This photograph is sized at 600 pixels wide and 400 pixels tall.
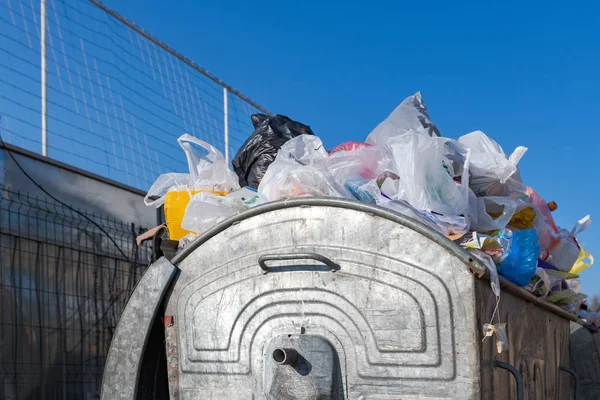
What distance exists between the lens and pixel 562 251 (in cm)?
335

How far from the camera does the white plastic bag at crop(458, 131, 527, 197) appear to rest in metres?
2.90

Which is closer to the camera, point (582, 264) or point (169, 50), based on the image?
point (582, 264)

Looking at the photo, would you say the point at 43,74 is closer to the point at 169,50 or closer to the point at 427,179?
the point at 169,50

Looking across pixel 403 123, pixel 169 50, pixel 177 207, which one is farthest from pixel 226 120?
pixel 403 123

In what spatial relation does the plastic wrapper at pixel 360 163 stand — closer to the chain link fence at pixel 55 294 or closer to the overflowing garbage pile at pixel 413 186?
the overflowing garbage pile at pixel 413 186

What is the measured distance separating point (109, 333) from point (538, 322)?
9.79ft

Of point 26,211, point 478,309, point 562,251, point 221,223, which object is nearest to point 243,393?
point 221,223

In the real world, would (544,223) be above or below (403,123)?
below

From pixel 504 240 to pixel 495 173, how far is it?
0.53 metres

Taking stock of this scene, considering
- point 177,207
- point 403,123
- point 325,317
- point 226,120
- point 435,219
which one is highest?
point 226,120

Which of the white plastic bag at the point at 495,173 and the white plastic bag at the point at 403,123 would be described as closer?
the white plastic bag at the point at 495,173

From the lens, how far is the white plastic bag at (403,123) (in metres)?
3.02

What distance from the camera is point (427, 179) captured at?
247 centimetres

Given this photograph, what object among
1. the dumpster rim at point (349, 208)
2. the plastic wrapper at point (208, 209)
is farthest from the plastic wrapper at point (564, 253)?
the plastic wrapper at point (208, 209)
